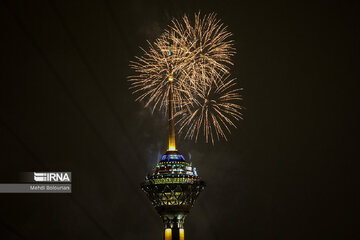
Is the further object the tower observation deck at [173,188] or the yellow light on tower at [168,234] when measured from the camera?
the yellow light on tower at [168,234]

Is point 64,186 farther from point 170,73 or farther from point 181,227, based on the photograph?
point 170,73

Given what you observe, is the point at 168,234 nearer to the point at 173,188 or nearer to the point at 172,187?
the point at 173,188

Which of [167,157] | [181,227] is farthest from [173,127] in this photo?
[181,227]

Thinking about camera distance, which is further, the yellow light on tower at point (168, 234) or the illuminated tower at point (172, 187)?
the yellow light on tower at point (168, 234)

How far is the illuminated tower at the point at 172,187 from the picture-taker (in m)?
51.5

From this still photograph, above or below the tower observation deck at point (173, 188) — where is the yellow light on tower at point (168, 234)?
below

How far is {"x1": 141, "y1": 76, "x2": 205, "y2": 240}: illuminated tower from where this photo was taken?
51.5 meters

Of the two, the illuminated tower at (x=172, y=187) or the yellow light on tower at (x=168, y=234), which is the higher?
the illuminated tower at (x=172, y=187)

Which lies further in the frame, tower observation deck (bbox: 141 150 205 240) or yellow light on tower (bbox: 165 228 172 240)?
yellow light on tower (bbox: 165 228 172 240)

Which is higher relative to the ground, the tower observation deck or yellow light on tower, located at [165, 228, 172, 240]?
the tower observation deck

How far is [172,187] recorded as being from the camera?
51656mm

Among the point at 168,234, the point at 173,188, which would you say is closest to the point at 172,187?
the point at 173,188

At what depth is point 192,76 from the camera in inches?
1687

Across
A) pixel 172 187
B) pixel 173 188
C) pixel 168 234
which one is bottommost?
pixel 168 234
